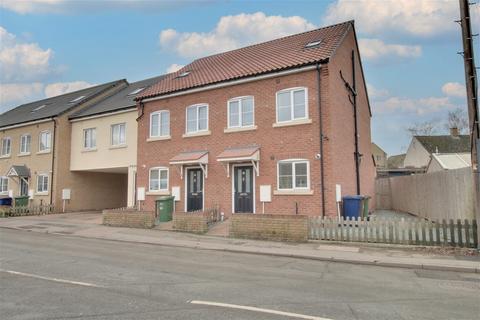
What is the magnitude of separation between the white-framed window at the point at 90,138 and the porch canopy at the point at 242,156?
38.1ft

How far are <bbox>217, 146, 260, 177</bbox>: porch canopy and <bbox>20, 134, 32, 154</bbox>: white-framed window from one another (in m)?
18.2

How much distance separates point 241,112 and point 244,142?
144cm

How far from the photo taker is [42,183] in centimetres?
2570

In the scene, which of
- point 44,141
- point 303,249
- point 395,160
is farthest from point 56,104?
point 395,160

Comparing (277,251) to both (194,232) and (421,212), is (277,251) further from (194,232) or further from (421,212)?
(421,212)

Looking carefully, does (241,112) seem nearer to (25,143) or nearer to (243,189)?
(243,189)

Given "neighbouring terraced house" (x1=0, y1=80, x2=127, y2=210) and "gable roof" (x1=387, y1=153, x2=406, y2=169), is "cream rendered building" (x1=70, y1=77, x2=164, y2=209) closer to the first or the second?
"neighbouring terraced house" (x1=0, y1=80, x2=127, y2=210)

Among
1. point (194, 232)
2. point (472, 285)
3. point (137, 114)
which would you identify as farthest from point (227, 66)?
point (472, 285)

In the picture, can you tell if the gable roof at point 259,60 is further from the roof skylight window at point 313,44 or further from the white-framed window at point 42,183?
the white-framed window at point 42,183

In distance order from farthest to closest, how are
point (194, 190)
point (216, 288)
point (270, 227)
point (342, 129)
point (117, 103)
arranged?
point (117, 103) < point (194, 190) < point (342, 129) < point (270, 227) < point (216, 288)

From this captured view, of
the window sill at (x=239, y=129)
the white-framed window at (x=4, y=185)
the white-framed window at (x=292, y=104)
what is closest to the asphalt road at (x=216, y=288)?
the white-framed window at (x=292, y=104)

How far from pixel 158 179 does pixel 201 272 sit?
1182 centimetres

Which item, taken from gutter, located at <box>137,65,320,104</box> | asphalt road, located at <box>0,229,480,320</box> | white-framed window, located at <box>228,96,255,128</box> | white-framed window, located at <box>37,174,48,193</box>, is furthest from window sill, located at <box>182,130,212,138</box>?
white-framed window, located at <box>37,174,48,193</box>

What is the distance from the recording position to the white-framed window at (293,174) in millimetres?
14773
